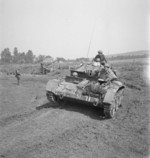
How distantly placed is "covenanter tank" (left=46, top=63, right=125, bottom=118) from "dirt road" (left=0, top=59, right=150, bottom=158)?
0.65m

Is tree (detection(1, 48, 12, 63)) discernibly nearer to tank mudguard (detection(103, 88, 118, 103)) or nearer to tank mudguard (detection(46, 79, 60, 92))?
tank mudguard (detection(46, 79, 60, 92))

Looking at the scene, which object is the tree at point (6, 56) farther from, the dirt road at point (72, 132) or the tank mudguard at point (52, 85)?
the tank mudguard at point (52, 85)

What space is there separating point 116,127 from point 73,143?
2.43m

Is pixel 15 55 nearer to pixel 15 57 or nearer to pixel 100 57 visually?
pixel 15 57

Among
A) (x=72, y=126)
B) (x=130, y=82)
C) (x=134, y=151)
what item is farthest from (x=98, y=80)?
(x=130, y=82)

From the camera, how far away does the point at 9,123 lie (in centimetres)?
783

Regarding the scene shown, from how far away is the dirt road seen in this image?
5609 millimetres

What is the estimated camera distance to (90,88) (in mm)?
8938

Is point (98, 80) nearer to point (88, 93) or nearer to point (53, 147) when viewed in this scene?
point (88, 93)

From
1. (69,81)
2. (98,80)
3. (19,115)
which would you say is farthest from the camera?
(69,81)

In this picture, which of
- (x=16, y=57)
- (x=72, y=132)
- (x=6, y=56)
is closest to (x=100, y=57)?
(x=72, y=132)

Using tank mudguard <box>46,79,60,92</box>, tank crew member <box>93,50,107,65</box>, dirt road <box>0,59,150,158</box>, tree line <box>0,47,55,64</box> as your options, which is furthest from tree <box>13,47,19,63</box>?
tank mudguard <box>46,79,60,92</box>

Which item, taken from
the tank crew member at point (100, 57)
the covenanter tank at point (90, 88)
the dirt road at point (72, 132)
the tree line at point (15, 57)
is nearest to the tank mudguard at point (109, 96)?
the covenanter tank at point (90, 88)

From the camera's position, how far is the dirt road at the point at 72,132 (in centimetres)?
561
